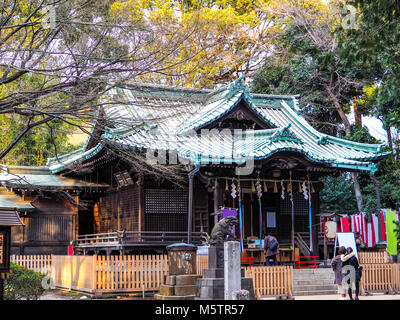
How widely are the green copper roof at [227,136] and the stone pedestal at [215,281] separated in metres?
4.43

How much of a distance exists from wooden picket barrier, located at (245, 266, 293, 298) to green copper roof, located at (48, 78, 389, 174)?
4.84 meters

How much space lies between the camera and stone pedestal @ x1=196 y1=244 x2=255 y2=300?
1428 cm

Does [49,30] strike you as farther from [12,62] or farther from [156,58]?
[156,58]

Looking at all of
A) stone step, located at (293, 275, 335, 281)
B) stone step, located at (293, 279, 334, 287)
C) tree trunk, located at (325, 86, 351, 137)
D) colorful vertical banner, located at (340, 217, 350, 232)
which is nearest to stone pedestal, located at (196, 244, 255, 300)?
stone step, located at (293, 279, 334, 287)

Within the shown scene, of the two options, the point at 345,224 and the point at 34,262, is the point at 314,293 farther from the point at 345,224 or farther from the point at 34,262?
the point at 34,262

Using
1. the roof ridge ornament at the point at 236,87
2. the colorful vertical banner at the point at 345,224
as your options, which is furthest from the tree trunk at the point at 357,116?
the roof ridge ornament at the point at 236,87

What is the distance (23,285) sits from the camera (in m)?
14.1

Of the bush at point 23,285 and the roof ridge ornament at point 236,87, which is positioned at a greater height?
the roof ridge ornament at point 236,87

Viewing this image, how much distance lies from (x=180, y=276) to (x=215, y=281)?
4.32 ft

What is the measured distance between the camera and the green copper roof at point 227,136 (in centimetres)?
1962

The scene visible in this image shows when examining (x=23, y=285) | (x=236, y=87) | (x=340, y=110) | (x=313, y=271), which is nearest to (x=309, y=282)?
(x=313, y=271)

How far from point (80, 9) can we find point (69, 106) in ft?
6.53

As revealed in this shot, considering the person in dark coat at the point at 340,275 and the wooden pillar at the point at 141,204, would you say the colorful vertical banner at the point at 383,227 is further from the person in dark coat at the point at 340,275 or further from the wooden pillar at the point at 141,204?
the wooden pillar at the point at 141,204

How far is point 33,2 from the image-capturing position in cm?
1080
